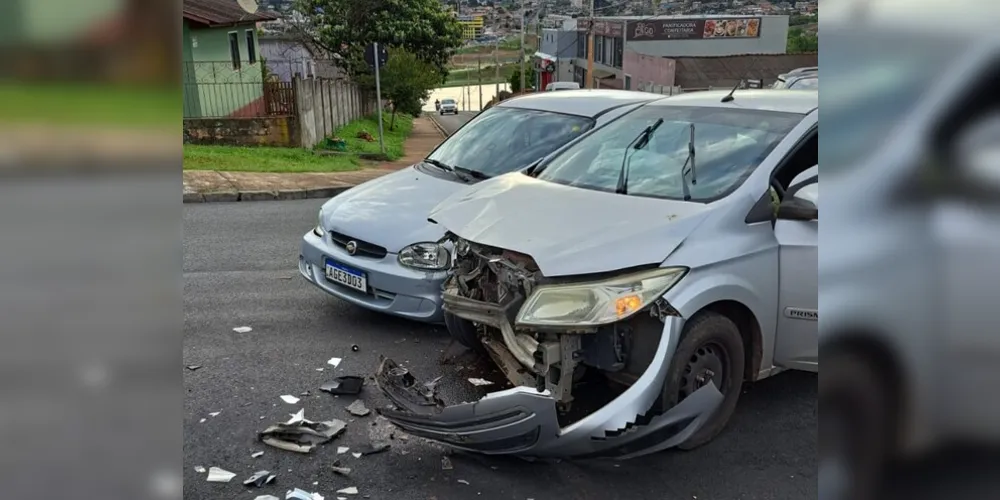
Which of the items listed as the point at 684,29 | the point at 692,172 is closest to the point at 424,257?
the point at 692,172

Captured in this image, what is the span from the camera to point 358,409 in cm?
421

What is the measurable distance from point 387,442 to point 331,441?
286 mm

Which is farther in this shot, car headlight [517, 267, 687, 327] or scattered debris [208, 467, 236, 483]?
scattered debris [208, 467, 236, 483]

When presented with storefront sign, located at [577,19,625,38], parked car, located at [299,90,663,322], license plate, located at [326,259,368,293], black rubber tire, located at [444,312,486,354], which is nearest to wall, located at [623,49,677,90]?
storefront sign, located at [577,19,625,38]

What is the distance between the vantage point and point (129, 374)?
904mm

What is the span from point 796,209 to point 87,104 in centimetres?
349

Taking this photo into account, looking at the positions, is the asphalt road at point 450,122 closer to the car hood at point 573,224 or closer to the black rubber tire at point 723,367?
the car hood at point 573,224

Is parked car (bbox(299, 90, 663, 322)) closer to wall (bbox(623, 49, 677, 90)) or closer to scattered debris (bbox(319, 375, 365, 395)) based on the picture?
scattered debris (bbox(319, 375, 365, 395))

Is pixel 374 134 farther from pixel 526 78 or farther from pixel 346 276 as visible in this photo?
pixel 526 78

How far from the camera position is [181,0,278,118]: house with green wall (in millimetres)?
16547

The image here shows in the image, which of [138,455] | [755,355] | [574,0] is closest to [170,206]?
[138,455]

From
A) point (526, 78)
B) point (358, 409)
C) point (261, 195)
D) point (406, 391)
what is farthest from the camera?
point (526, 78)

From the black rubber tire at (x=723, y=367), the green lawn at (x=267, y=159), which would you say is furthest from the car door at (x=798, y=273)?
the green lawn at (x=267, y=159)

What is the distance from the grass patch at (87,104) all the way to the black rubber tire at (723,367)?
2.85 meters
